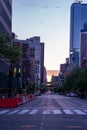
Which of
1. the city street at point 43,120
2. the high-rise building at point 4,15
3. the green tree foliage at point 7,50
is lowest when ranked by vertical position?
the city street at point 43,120

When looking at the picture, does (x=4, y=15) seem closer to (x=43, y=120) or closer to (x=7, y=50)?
(x=7, y=50)

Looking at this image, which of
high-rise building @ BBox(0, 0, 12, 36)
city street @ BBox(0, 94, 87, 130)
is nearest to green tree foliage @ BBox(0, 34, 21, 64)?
city street @ BBox(0, 94, 87, 130)

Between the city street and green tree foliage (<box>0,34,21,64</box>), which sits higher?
green tree foliage (<box>0,34,21,64</box>)

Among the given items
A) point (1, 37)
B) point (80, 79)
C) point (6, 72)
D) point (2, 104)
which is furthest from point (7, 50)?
A: point (80, 79)

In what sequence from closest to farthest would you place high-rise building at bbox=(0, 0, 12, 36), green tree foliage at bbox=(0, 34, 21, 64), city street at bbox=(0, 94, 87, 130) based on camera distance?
city street at bbox=(0, 94, 87, 130)
green tree foliage at bbox=(0, 34, 21, 64)
high-rise building at bbox=(0, 0, 12, 36)

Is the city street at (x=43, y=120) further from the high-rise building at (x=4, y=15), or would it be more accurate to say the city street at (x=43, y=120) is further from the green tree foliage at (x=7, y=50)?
the high-rise building at (x=4, y=15)

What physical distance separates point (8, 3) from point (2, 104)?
179 feet

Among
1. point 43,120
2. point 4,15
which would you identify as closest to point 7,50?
point 43,120

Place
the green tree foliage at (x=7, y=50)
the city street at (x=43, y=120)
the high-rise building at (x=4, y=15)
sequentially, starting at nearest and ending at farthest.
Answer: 1. the city street at (x=43, y=120)
2. the green tree foliage at (x=7, y=50)
3. the high-rise building at (x=4, y=15)

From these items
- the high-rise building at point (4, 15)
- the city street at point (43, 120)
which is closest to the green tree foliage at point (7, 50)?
the city street at point (43, 120)

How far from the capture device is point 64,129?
2053cm

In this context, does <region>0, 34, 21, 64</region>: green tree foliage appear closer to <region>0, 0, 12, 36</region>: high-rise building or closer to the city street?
the city street

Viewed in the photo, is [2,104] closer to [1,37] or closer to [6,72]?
[1,37]

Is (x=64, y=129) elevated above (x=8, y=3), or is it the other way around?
(x=8, y=3)
